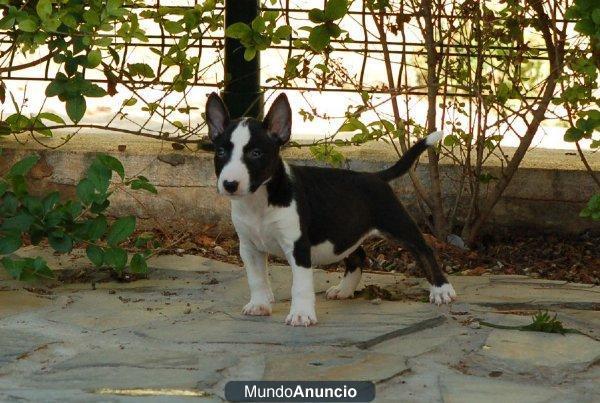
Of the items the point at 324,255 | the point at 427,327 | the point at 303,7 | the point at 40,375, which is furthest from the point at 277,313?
the point at 303,7

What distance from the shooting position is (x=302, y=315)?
501 cm

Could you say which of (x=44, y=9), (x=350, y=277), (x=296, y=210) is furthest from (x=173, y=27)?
(x=350, y=277)

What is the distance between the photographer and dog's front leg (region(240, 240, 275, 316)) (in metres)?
5.22

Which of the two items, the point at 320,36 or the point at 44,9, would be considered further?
the point at 320,36

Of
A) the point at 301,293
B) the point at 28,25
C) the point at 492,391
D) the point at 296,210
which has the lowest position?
the point at 492,391

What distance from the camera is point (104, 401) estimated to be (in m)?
3.96

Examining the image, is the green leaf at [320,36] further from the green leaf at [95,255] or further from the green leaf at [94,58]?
the green leaf at [95,255]

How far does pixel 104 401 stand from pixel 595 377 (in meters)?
1.86

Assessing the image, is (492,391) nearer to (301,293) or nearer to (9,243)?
(301,293)

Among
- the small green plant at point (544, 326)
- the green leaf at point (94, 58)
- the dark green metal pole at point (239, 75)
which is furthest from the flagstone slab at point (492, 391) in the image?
the dark green metal pole at point (239, 75)

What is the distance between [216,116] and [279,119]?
0.29 m

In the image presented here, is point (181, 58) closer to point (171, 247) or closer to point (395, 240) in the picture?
point (171, 247)

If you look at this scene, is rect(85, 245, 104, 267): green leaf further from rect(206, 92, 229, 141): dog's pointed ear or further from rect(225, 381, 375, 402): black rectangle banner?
rect(225, 381, 375, 402): black rectangle banner

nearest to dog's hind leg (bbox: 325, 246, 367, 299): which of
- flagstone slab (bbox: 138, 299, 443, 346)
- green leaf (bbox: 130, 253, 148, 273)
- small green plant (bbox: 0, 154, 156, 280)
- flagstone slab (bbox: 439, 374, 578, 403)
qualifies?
flagstone slab (bbox: 138, 299, 443, 346)
